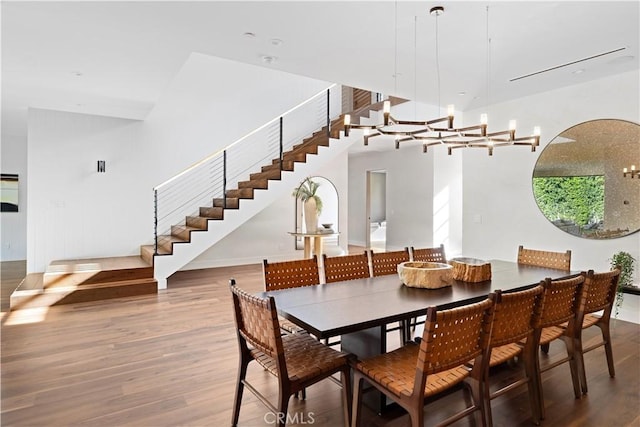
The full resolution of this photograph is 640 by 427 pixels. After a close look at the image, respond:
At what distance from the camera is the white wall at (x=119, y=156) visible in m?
5.75

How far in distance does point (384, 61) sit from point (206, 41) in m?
1.75

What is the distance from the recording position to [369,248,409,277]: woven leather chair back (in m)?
3.37

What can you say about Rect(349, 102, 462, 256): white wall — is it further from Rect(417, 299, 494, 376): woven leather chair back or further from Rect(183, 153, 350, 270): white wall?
Rect(417, 299, 494, 376): woven leather chair back

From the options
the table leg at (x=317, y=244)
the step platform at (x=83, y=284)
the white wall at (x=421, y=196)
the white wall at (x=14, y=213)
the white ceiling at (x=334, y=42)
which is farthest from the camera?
the white wall at (x=421, y=196)

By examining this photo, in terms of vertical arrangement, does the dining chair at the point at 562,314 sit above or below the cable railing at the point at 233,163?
below

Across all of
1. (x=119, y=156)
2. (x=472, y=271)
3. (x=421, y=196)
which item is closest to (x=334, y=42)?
(x=472, y=271)

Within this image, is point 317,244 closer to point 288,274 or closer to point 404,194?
point 404,194

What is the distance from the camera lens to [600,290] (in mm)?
2541

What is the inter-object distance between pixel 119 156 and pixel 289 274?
488 cm

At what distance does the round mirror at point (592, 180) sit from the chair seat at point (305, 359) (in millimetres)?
3764

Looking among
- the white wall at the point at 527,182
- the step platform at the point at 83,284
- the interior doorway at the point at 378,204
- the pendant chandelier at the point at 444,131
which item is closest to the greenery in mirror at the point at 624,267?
the white wall at the point at 527,182

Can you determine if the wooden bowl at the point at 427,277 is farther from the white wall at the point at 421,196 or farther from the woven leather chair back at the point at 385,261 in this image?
the white wall at the point at 421,196

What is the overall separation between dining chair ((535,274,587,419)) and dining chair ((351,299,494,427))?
0.61 m

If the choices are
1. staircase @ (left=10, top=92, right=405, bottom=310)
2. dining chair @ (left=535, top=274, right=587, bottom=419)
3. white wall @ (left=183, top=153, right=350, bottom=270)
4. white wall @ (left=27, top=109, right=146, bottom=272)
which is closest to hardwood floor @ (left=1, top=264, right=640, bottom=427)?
dining chair @ (left=535, top=274, right=587, bottom=419)
